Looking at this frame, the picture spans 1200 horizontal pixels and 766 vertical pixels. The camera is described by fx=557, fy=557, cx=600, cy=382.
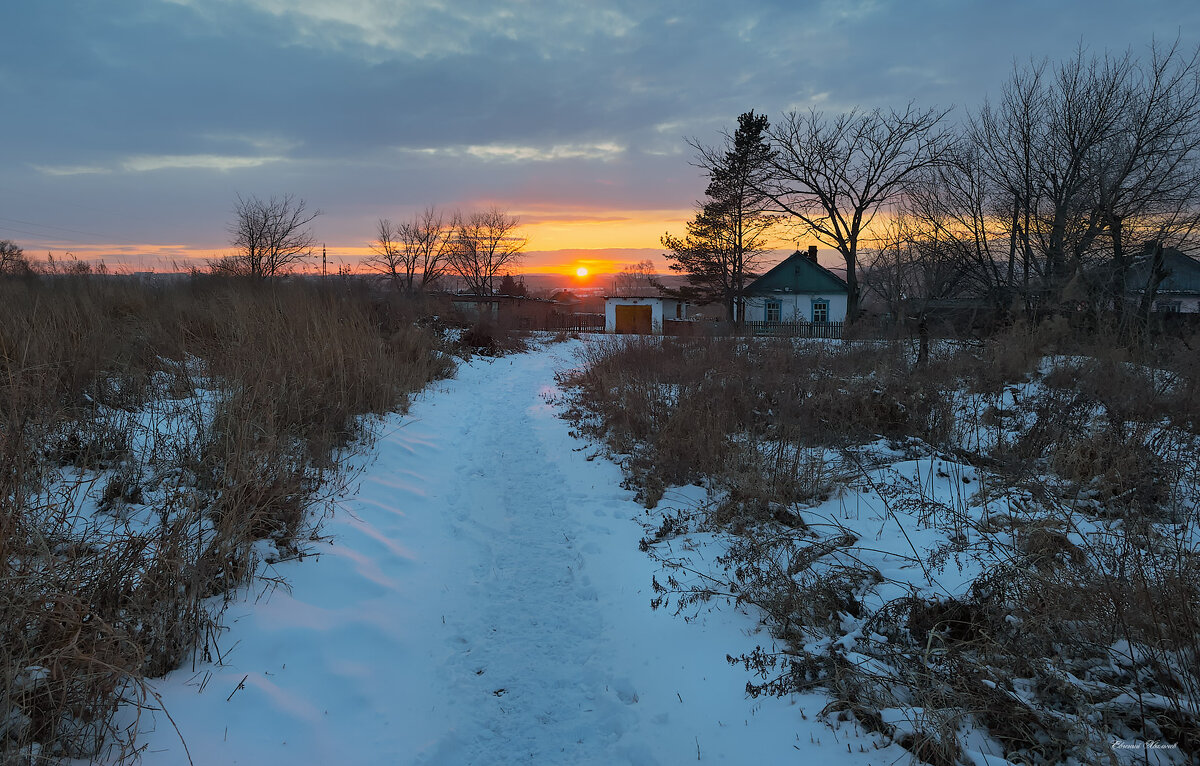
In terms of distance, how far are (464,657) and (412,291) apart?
17.2m

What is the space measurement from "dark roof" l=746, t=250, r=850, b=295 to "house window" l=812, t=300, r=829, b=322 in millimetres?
776

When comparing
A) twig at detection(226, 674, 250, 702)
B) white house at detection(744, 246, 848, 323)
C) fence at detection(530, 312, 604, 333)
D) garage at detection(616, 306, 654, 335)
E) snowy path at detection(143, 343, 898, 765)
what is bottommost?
snowy path at detection(143, 343, 898, 765)

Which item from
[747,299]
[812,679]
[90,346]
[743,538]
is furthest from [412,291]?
[747,299]

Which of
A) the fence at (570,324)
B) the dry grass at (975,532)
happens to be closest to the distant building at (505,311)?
the fence at (570,324)

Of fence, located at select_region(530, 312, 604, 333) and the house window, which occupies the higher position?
the house window

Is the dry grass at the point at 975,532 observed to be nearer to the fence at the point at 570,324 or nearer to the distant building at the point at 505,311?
the distant building at the point at 505,311

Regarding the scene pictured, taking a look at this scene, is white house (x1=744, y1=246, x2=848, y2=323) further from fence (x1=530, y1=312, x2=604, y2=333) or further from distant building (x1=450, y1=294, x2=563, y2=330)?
distant building (x1=450, y1=294, x2=563, y2=330)

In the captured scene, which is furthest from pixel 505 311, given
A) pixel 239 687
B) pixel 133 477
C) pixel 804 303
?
pixel 239 687

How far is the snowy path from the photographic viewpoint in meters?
2.46

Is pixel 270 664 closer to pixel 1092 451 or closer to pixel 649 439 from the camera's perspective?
pixel 649 439

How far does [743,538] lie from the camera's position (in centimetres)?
429

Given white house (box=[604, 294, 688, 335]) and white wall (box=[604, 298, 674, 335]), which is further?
white wall (box=[604, 298, 674, 335])

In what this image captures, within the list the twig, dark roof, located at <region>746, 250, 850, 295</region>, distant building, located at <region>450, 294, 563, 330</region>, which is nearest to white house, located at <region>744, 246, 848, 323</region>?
dark roof, located at <region>746, 250, 850, 295</region>

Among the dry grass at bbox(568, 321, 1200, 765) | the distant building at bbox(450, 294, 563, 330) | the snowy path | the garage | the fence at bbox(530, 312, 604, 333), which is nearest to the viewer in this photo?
the dry grass at bbox(568, 321, 1200, 765)
